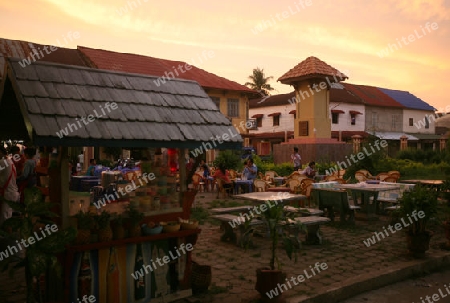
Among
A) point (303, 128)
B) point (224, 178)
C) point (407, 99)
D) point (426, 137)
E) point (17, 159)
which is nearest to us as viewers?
point (17, 159)

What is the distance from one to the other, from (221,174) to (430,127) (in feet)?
138

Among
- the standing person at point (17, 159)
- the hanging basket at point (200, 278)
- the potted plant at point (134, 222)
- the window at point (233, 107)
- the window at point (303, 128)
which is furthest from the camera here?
the window at point (233, 107)

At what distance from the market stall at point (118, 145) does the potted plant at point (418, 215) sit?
373 cm

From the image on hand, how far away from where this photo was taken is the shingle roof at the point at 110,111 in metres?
4.30

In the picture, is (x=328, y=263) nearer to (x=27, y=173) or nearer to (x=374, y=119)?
(x=27, y=173)

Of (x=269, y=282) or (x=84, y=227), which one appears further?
(x=269, y=282)

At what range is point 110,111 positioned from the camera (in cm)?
491

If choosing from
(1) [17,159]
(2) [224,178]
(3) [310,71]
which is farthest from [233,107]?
(1) [17,159]

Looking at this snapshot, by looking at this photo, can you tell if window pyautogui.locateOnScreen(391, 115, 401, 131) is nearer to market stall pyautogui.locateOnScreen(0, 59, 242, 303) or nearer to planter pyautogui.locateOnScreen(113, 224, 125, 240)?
market stall pyautogui.locateOnScreen(0, 59, 242, 303)

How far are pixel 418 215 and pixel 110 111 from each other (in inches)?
225

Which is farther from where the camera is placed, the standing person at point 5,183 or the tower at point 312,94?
the tower at point 312,94

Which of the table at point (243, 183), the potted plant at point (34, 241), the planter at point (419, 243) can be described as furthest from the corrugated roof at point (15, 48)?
the planter at point (419, 243)

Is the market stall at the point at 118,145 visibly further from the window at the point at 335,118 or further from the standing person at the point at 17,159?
the window at the point at 335,118

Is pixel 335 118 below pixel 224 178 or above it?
above
